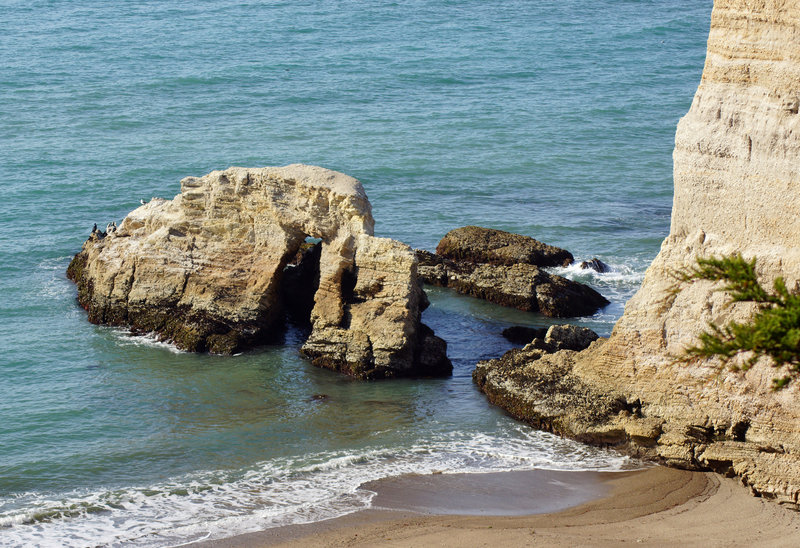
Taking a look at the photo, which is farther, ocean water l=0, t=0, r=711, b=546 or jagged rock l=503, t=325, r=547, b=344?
jagged rock l=503, t=325, r=547, b=344

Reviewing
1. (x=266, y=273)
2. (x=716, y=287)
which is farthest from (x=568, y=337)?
(x=266, y=273)

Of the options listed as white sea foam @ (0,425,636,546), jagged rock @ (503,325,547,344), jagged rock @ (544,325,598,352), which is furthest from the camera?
jagged rock @ (503,325,547,344)

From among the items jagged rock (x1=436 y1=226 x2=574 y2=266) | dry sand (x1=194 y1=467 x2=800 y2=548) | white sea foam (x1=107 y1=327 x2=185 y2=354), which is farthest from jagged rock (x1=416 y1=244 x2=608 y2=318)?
dry sand (x1=194 y1=467 x2=800 y2=548)

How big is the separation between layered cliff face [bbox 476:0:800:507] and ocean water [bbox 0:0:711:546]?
1.42m

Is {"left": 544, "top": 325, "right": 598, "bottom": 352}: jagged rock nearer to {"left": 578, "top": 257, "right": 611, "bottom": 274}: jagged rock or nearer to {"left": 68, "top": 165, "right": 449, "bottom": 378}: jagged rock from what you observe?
{"left": 68, "top": 165, "right": 449, "bottom": 378}: jagged rock

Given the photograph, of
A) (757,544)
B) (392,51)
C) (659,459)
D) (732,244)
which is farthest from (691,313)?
(392,51)

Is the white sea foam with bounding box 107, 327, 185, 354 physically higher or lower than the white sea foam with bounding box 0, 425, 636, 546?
higher

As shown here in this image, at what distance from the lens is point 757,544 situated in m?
16.1

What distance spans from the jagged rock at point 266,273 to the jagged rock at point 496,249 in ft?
16.9

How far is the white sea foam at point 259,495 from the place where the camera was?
1695cm

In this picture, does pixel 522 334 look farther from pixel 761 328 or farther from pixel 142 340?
pixel 761 328

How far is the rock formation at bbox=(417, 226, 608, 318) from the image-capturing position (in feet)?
89.6

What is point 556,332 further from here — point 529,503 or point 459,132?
point 459,132

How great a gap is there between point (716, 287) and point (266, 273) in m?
10.5
